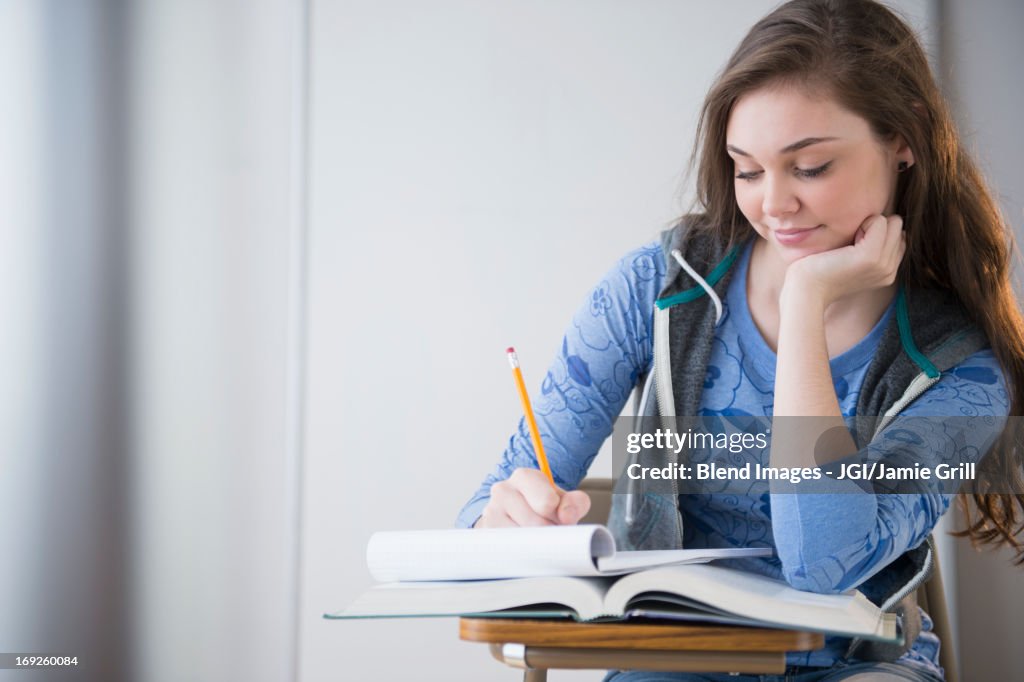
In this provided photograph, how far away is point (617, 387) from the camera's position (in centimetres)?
114

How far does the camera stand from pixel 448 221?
198 cm

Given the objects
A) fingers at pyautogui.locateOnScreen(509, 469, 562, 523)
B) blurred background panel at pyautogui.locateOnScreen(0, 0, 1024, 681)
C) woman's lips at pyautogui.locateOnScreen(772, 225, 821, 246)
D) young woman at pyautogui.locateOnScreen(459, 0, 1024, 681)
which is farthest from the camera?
blurred background panel at pyautogui.locateOnScreen(0, 0, 1024, 681)

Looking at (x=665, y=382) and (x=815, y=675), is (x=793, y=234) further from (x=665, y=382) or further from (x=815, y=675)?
(x=815, y=675)

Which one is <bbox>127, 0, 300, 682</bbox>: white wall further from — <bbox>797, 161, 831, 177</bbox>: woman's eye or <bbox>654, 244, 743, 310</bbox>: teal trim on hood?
<bbox>797, 161, 831, 177</bbox>: woman's eye

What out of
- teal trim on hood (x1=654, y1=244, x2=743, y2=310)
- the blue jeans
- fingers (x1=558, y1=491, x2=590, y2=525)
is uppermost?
teal trim on hood (x1=654, y1=244, x2=743, y2=310)

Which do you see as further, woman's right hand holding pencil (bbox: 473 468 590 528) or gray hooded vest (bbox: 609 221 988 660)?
gray hooded vest (bbox: 609 221 988 660)

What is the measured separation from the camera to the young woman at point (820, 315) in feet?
3.03

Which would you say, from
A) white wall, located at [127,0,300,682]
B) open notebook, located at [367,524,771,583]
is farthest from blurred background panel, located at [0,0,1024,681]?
open notebook, located at [367,524,771,583]

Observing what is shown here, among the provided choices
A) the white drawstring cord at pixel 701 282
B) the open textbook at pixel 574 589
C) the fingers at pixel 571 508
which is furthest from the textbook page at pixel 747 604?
the white drawstring cord at pixel 701 282

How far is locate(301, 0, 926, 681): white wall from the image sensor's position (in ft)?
6.35

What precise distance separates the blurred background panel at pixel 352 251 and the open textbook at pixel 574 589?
1202mm

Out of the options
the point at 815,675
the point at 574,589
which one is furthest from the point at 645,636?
the point at 815,675

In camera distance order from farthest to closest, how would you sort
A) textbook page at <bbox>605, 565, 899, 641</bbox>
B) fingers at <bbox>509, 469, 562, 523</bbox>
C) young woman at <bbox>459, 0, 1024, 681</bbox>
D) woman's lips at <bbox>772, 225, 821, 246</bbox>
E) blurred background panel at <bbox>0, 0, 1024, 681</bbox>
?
blurred background panel at <bbox>0, 0, 1024, 681</bbox> → woman's lips at <bbox>772, 225, 821, 246</bbox> → young woman at <bbox>459, 0, 1024, 681</bbox> → fingers at <bbox>509, 469, 562, 523</bbox> → textbook page at <bbox>605, 565, 899, 641</bbox>

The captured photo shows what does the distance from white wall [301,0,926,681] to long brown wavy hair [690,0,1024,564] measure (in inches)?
30.9
